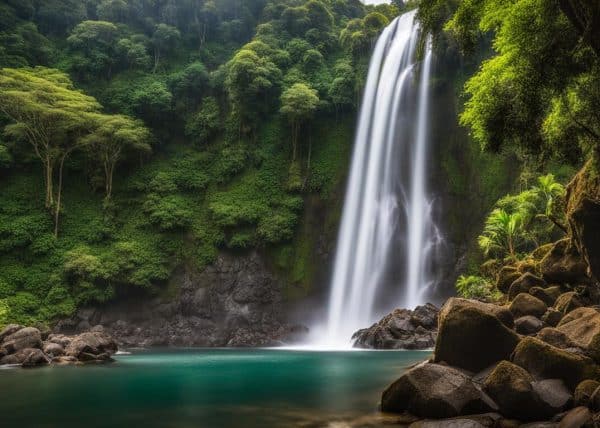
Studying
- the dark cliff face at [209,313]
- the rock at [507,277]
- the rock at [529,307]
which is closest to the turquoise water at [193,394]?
the rock at [529,307]

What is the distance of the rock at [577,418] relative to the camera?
19.3ft

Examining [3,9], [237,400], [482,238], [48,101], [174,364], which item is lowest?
[174,364]

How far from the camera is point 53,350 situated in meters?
18.2

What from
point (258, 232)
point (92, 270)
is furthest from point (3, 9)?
point (258, 232)

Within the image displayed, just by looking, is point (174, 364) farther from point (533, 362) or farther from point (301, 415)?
point (533, 362)

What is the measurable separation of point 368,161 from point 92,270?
761 inches

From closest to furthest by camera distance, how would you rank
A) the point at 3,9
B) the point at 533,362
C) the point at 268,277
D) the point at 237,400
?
the point at 533,362
the point at 237,400
the point at 268,277
the point at 3,9

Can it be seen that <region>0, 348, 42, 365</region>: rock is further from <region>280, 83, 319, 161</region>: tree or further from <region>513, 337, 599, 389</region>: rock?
<region>280, 83, 319, 161</region>: tree

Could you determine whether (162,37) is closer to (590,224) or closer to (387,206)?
(387,206)

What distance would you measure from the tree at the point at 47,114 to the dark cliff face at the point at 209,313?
8217mm

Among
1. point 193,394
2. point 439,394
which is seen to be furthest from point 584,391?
point 193,394

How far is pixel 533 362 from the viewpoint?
8.02 m

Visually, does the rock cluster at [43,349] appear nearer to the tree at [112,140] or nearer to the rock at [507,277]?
the rock at [507,277]

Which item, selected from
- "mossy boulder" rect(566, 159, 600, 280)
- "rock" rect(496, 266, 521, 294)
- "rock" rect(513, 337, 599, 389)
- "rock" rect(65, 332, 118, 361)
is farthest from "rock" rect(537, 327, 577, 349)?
"rock" rect(65, 332, 118, 361)
